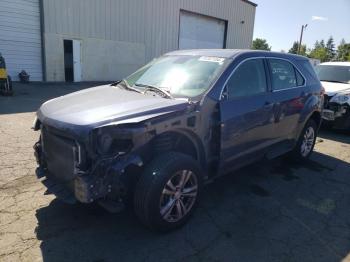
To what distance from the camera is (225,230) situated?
324 centimetres

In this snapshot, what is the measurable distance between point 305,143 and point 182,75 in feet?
9.66

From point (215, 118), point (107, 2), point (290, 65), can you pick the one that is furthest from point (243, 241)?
point (107, 2)

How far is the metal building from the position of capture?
1419 centimetres

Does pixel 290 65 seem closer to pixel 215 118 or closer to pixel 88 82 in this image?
pixel 215 118

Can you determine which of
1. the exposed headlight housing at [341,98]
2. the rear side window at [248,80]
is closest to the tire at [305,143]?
the rear side window at [248,80]

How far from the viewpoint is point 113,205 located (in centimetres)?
277

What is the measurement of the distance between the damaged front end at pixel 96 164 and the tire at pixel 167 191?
183 millimetres

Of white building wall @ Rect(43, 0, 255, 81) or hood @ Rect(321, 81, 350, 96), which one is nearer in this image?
hood @ Rect(321, 81, 350, 96)

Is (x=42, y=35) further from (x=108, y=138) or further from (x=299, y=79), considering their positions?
(x=108, y=138)

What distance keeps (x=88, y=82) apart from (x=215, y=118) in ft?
47.0

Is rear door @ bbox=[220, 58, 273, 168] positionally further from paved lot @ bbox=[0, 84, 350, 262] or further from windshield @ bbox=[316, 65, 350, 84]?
windshield @ bbox=[316, 65, 350, 84]

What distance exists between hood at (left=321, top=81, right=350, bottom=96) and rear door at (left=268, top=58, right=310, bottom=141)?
3085 millimetres

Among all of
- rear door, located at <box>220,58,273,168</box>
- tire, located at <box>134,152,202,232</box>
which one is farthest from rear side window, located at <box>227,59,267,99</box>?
tire, located at <box>134,152,202,232</box>

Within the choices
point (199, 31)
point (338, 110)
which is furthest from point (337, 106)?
point (199, 31)
